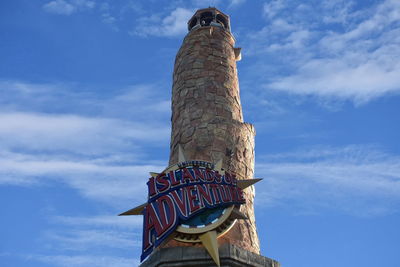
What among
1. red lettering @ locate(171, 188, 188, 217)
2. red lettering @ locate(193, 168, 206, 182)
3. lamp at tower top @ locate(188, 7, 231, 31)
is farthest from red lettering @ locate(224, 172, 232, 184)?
lamp at tower top @ locate(188, 7, 231, 31)

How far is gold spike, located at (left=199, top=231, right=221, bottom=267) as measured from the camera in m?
14.1

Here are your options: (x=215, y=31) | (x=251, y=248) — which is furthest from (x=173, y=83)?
(x=251, y=248)

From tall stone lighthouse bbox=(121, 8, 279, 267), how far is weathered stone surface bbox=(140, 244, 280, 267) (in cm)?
3

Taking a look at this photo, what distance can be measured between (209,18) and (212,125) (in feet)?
26.6

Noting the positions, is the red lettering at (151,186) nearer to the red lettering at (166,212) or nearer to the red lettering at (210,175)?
the red lettering at (166,212)

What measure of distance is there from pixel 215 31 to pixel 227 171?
8354 mm

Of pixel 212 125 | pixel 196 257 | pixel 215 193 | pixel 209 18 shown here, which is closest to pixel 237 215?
pixel 215 193

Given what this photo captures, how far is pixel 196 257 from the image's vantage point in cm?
1434

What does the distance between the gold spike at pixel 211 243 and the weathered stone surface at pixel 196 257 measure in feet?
0.68

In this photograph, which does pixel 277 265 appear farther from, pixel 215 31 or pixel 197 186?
pixel 215 31

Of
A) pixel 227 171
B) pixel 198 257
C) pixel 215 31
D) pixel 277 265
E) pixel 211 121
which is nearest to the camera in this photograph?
pixel 198 257

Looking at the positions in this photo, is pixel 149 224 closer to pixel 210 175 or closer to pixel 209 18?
pixel 210 175

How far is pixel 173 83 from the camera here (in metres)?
21.8

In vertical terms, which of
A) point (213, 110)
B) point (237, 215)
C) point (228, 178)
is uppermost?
point (213, 110)
